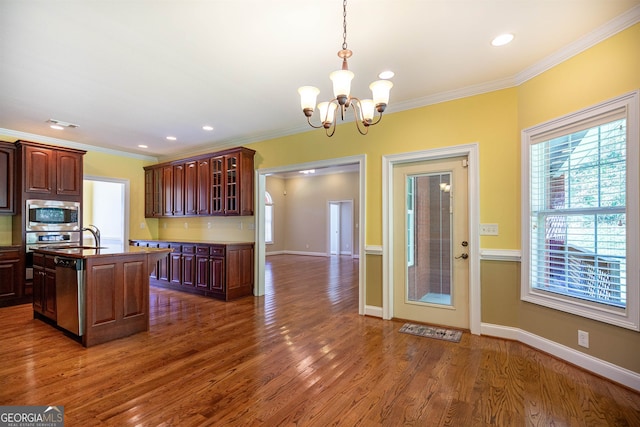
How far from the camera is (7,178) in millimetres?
4688

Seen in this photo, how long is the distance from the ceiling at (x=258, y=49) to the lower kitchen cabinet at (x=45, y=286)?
1907 mm

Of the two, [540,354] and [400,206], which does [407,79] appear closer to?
[400,206]

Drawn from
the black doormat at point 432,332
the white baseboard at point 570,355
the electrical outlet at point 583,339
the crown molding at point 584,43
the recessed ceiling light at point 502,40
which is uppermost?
the recessed ceiling light at point 502,40

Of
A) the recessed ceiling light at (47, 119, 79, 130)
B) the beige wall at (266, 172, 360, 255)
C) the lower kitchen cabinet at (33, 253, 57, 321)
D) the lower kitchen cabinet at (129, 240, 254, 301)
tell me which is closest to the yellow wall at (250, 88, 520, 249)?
the lower kitchen cabinet at (129, 240, 254, 301)

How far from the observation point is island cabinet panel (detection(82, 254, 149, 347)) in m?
3.11

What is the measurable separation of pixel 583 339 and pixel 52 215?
692 cm

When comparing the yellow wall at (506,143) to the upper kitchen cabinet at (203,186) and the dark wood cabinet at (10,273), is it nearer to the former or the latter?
the upper kitchen cabinet at (203,186)

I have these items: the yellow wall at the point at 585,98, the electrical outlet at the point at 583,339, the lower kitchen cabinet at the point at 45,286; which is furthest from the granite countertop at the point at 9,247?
the electrical outlet at the point at 583,339

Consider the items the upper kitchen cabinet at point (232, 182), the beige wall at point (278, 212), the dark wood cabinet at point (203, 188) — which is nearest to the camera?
the upper kitchen cabinet at point (232, 182)

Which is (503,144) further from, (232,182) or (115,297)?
(115,297)

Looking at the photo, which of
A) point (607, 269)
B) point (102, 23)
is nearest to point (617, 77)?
point (607, 269)

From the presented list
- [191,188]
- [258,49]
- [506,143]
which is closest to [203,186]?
[191,188]

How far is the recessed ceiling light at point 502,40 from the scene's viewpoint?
98.7 inches

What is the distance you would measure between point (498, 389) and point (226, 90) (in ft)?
12.4
